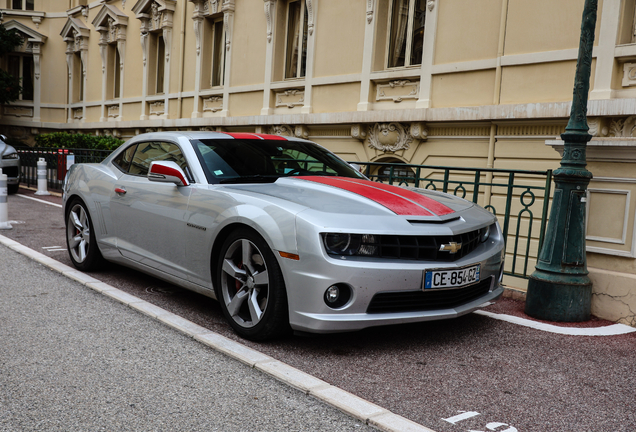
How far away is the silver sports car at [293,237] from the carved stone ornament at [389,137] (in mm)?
5871

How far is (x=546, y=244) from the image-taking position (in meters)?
5.25

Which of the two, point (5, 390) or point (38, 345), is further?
point (38, 345)

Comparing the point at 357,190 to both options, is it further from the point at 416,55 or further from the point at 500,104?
the point at 416,55

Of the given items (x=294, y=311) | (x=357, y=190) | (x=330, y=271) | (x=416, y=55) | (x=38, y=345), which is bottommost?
(x=38, y=345)

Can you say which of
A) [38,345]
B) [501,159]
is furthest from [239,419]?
[501,159]

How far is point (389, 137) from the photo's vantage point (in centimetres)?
1150

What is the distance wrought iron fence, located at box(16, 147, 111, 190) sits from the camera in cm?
1620

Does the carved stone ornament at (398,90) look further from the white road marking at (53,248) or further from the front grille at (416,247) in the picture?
the front grille at (416,247)

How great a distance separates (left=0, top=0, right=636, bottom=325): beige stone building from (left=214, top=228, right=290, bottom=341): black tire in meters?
3.01

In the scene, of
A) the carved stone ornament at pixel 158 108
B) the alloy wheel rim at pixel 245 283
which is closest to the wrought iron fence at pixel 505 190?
the alloy wheel rim at pixel 245 283

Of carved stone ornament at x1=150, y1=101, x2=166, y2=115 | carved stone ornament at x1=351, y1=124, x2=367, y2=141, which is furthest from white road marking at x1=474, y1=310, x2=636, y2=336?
carved stone ornament at x1=150, y1=101, x2=166, y2=115

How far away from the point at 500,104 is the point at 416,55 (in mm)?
2451

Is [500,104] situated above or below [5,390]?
above

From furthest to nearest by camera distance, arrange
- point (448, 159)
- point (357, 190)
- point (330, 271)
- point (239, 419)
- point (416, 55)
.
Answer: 1. point (416, 55)
2. point (448, 159)
3. point (357, 190)
4. point (330, 271)
5. point (239, 419)
